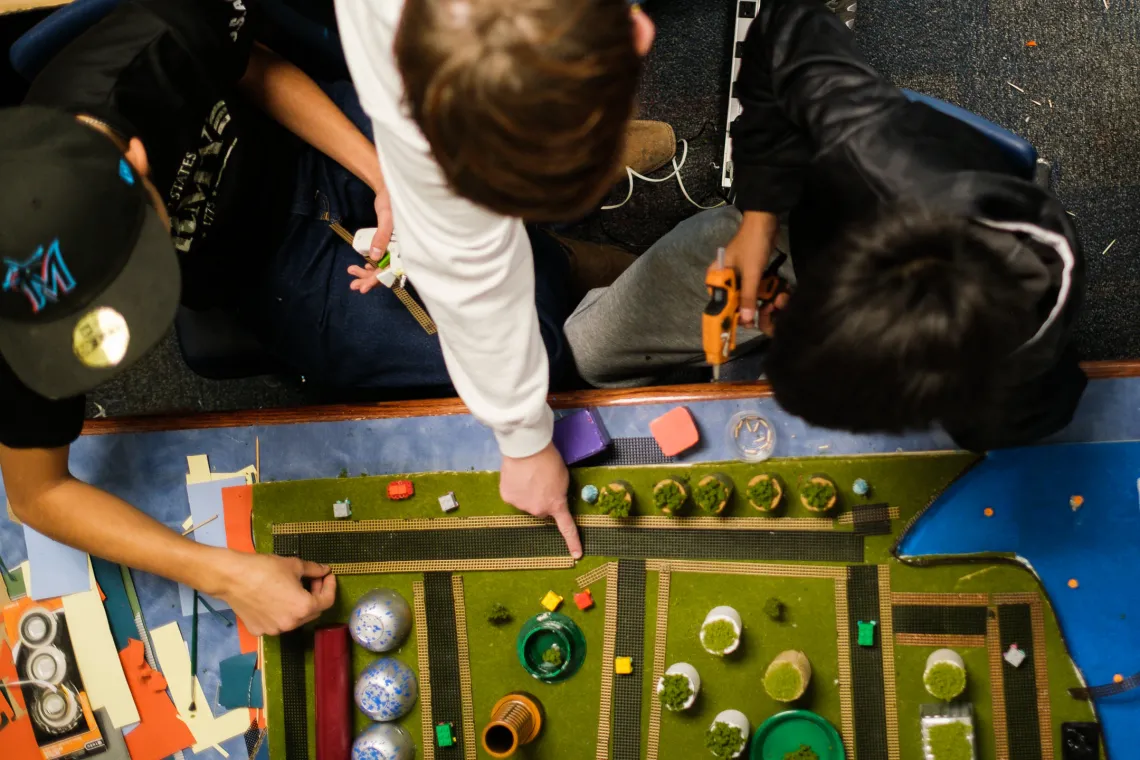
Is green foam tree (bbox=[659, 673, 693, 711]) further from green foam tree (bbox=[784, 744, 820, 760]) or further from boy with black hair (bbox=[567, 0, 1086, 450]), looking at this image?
boy with black hair (bbox=[567, 0, 1086, 450])

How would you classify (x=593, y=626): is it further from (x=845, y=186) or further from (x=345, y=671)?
(x=845, y=186)

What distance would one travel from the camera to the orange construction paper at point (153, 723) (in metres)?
1.63

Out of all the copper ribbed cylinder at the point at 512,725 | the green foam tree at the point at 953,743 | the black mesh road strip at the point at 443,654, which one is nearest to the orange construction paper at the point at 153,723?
the black mesh road strip at the point at 443,654

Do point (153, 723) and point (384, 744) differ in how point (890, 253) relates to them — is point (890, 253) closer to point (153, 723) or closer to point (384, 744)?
point (384, 744)

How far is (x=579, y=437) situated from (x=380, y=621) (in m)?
0.50

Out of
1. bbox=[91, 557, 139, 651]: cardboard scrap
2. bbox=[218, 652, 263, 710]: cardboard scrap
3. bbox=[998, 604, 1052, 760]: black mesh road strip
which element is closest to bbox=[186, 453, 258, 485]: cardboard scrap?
bbox=[91, 557, 139, 651]: cardboard scrap

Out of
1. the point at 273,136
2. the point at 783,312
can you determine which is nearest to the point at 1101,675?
the point at 783,312

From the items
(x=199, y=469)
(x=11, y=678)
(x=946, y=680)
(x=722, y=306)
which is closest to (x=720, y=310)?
(x=722, y=306)

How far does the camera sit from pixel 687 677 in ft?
4.82

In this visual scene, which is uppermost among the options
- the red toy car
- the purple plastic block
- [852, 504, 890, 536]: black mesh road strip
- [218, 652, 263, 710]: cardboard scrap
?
the purple plastic block

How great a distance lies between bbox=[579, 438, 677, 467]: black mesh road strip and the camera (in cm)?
155

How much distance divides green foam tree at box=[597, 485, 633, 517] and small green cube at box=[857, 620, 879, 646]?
458 millimetres

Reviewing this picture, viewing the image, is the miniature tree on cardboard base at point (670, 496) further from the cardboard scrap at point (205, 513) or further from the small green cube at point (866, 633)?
the cardboard scrap at point (205, 513)

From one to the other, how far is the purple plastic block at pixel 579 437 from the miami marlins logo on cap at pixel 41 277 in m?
0.81
